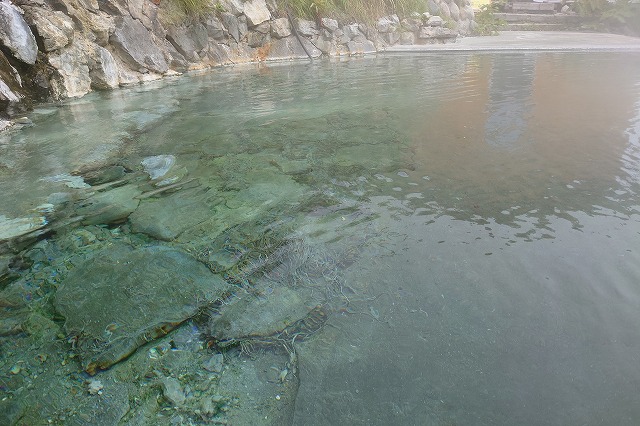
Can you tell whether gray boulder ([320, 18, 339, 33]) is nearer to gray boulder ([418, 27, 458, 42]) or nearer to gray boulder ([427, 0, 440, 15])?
gray boulder ([418, 27, 458, 42])

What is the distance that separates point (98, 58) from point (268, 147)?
4605mm

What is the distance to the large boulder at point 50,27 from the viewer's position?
19.2 ft

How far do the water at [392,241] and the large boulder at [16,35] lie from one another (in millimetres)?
852

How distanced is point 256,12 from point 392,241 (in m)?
9.78

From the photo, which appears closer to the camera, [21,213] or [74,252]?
[74,252]

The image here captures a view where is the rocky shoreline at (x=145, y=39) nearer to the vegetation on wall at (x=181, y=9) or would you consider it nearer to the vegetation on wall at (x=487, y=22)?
the vegetation on wall at (x=181, y=9)

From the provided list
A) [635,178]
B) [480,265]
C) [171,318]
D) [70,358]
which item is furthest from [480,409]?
[635,178]

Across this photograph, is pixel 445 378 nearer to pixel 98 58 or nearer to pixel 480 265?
pixel 480 265

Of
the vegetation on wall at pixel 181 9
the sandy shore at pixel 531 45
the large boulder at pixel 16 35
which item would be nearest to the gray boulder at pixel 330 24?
the sandy shore at pixel 531 45

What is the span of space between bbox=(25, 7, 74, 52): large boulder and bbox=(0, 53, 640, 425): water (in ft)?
3.91

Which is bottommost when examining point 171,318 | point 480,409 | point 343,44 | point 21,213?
point 480,409

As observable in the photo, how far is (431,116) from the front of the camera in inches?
200

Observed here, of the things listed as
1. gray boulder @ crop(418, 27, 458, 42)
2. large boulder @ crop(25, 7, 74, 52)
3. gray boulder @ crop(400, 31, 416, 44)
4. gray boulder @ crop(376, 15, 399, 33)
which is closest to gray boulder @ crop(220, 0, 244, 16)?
large boulder @ crop(25, 7, 74, 52)

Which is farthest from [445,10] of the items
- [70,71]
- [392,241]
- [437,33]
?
[392,241]
